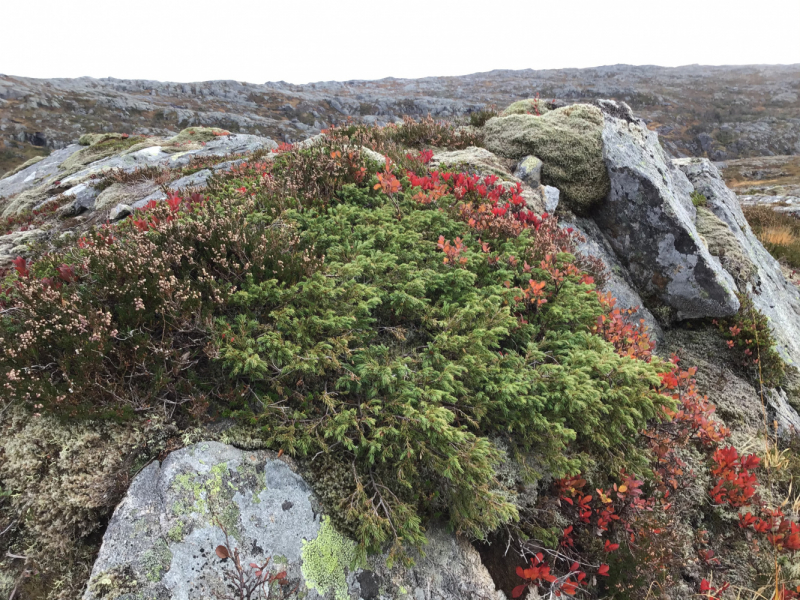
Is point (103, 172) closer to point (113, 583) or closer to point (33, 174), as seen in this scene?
point (33, 174)

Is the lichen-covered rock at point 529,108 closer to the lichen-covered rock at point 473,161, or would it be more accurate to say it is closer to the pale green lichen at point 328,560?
the lichen-covered rock at point 473,161

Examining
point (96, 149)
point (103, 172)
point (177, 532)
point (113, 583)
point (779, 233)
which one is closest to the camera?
point (113, 583)

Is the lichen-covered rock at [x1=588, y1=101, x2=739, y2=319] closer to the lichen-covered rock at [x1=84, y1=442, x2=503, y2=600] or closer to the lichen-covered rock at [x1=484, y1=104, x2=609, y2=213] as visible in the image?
the lichen-covered rock at [x1=484, y1=104, x2=609, y2=213]

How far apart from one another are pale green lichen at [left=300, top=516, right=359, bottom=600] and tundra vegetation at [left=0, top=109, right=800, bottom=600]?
3 centimetres

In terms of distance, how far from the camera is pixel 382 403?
3.01m

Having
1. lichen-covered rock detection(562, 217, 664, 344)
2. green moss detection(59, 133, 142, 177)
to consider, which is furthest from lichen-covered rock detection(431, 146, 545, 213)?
green moss detection(59, 133, 142, 177)

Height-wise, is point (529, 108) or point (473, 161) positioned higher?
point (529, 108)

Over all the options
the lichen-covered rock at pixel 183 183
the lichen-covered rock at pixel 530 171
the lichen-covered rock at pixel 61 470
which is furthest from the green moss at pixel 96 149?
the lichen-covered rock at pixel 61 470

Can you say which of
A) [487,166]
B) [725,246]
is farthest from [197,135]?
[725,246]

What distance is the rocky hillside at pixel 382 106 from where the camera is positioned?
57.8m

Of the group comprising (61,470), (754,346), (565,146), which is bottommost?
(754,346)

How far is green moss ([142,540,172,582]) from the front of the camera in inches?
86.4

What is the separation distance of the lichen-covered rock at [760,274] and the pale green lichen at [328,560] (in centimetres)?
706

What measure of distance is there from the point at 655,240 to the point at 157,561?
7298mm
